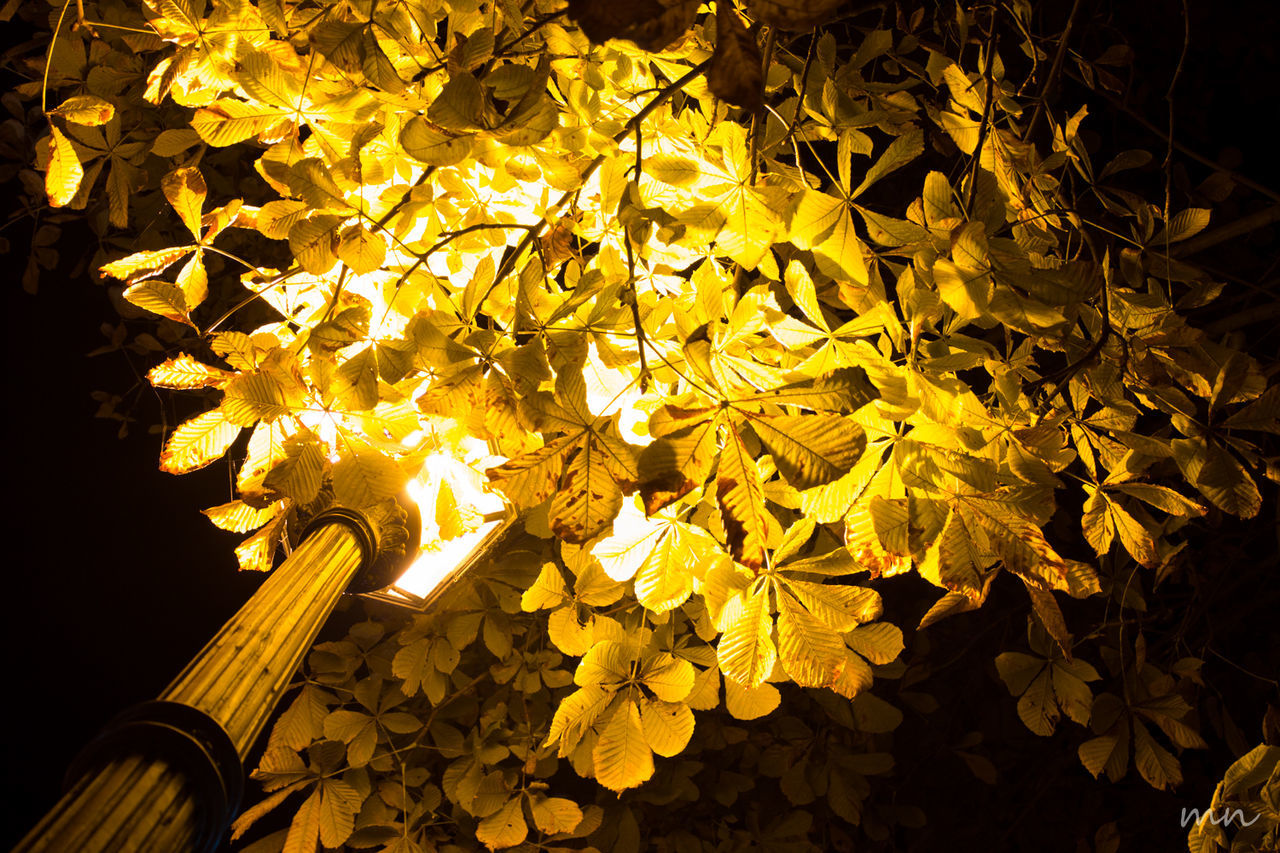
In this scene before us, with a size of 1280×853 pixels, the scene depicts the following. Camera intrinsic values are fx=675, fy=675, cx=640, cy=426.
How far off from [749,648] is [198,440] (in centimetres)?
77

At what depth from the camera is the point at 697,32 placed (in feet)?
3.57

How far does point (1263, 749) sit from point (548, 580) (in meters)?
1.26

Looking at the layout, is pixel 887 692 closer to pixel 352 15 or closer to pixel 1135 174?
pixel 1135 174

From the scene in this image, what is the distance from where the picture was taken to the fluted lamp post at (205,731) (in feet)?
1.46

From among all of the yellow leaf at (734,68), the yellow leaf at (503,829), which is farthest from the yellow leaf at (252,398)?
the yellow leaf at (503,829)

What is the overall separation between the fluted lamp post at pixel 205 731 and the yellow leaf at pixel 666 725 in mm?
462

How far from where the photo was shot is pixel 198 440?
0.90 metres

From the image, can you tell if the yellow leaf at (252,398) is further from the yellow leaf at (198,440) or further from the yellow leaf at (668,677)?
the yellow leaf at (668,677)

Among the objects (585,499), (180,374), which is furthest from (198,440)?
(585,499)

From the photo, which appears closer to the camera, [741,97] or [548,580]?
[741,97]

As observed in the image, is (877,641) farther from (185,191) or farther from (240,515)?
(185,191)

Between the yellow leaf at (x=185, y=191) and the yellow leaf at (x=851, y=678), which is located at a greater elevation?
the yellow leaf at (x=185, y=191)

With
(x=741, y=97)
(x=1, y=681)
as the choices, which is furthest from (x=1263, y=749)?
(x=1, y=681)

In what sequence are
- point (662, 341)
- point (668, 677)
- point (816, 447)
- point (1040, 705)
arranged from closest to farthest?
point (816, 447)
point (662, 341)
point (668, 677)
point (1040, 705)
